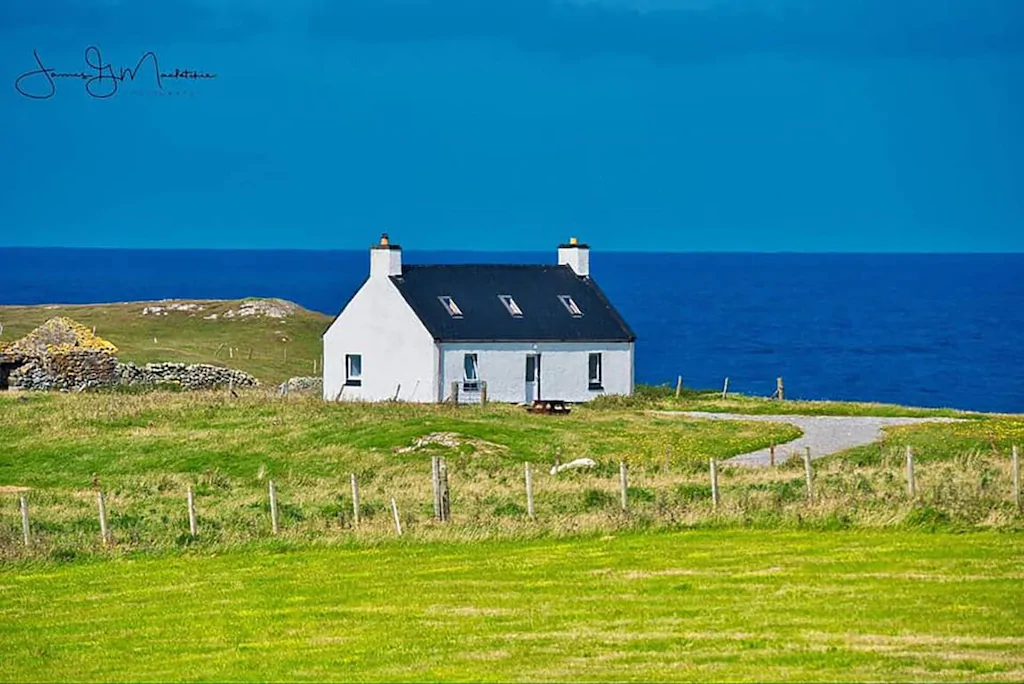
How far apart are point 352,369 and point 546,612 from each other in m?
43.9

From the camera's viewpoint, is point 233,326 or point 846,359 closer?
point 233,326

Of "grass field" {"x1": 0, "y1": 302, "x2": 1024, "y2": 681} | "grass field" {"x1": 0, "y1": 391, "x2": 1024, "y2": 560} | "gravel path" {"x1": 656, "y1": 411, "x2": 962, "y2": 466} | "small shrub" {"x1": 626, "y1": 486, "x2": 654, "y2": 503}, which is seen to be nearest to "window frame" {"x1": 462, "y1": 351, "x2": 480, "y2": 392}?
"grass field" {"x1": 0, "y1": 391, "x2": 1024, "y2": 560}

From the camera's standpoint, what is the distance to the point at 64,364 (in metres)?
71.3

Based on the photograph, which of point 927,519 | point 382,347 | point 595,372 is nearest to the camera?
point 927,519

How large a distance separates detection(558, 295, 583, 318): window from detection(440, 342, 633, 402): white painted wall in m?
2.04

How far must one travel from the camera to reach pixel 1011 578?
28344mm

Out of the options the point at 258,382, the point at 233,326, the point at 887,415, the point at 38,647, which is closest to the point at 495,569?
the point at 38,647

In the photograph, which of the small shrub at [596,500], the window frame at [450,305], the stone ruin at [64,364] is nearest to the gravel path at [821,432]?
the window frame at [450,305]

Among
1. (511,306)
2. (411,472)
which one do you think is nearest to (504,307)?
(511,306)

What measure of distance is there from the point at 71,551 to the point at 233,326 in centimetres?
6713

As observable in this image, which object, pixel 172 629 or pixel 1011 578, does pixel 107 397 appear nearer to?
pixel 172 629

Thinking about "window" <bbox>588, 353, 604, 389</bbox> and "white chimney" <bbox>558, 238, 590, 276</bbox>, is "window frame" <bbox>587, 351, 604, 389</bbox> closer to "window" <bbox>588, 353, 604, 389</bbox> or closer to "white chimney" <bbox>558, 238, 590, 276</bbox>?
"window" <bbox>588, 353, 604, 389</bbox>

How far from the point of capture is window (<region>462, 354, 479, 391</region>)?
67875 mm

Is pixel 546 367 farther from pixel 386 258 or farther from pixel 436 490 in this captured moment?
pixel 436 490
